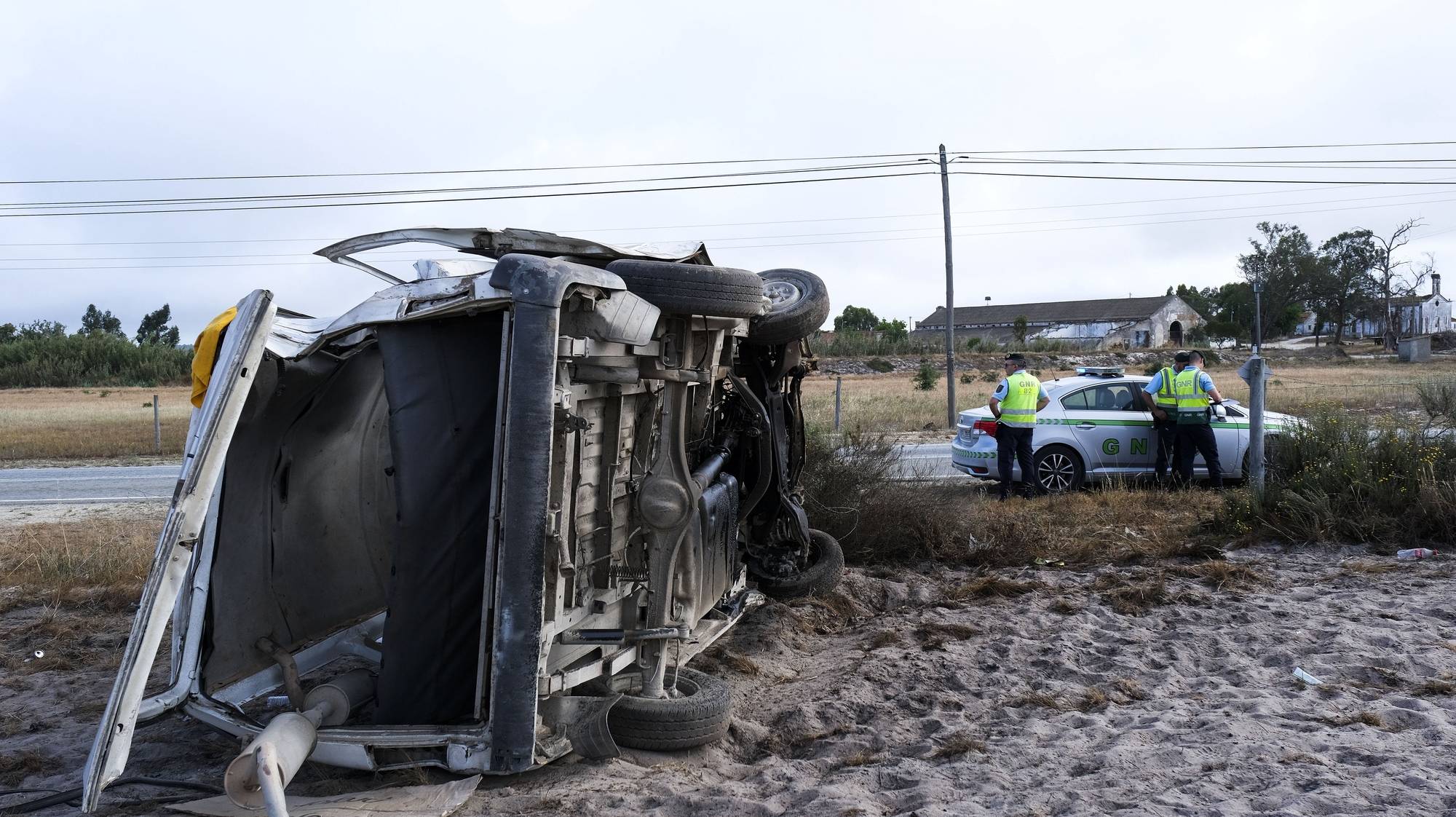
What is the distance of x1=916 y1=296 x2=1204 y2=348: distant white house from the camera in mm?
72312

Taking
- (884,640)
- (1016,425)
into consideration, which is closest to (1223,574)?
(884,640)

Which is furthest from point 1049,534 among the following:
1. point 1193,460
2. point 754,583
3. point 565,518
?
point 565,518

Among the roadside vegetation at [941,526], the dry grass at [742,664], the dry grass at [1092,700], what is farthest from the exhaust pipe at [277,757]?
the roadside vegetation at [941,526]

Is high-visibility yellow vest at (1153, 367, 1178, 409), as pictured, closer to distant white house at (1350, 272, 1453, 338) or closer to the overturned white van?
the overturned white van

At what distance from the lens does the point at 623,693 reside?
4.57m

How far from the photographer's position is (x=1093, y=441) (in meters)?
11.7

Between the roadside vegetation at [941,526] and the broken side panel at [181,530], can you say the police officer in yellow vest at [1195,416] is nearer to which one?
the roadside vegetation at [941,526]

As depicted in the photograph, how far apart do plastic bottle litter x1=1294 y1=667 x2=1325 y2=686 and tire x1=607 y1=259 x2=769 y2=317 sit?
3.12 meters

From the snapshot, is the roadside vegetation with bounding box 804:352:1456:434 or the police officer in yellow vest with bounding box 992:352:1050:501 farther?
the roadside vegetation with bounding box 804:352:1456:434

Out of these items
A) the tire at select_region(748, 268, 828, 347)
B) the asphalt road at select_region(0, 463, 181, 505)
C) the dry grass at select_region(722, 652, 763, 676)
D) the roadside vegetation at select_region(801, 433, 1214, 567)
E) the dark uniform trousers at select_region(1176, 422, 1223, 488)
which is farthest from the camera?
the asphalt road at select_region(0, 463, 181, 505)

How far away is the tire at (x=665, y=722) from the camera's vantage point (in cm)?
445

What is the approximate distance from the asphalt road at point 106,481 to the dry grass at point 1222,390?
35.9 inches

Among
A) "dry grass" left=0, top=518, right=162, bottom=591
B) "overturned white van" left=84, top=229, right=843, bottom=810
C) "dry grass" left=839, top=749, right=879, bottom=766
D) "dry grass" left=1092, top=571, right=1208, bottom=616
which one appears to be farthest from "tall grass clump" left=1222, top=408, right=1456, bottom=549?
"dry grass" left=0, top=518, right=162, bottom=591

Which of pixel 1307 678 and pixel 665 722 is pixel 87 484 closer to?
pixel 665 722
